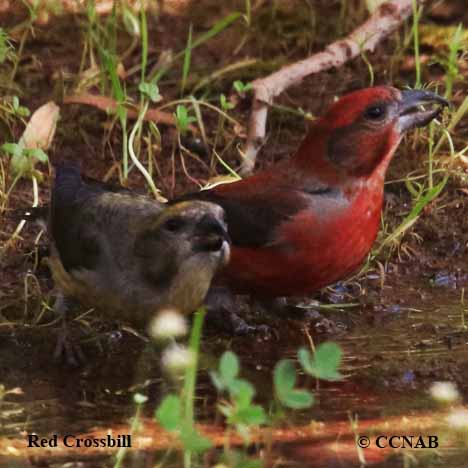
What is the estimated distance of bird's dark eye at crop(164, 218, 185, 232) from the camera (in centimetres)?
486

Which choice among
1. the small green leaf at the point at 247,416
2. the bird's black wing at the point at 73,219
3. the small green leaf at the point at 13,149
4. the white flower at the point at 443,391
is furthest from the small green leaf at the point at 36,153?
the small green leaf at the point at 247,416

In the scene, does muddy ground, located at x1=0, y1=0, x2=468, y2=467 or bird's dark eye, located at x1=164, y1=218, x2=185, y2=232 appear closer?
muddy ground, located at x1=0, y1=0, x2=468, y2=467

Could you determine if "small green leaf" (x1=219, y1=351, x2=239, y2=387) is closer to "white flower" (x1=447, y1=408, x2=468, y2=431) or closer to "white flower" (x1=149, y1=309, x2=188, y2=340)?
"white flower" (x1=149, y1=309, x2=188, y2=340)

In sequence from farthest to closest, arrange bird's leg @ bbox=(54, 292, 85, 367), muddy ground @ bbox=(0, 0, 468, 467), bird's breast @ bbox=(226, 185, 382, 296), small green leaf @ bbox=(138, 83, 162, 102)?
small green leaf @ bbox=(138, 83, 162, 102) < bird's breast @ bbox=(226, 185, 382, 296) < bird's leg @ bbox=(54, 292, 85, 367) < muddy ground @ bbox=(0, 0, 468, 467)

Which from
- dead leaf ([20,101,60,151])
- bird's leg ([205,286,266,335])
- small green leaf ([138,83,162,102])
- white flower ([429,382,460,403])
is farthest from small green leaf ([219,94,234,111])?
white flower ([429,382,460,403])

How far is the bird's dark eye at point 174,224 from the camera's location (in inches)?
191

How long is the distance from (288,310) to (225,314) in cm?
32

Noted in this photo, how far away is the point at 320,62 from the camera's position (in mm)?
6949

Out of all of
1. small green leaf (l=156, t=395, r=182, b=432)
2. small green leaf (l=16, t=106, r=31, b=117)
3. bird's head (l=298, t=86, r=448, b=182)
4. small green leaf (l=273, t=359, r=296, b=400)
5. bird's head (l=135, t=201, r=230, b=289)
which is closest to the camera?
small green leaf (l=156, t=395, r=182, b=432)

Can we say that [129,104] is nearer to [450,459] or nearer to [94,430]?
[94,430]

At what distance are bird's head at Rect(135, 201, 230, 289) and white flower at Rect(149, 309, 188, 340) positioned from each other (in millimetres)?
112

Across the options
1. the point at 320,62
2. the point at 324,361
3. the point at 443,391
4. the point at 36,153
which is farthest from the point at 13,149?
the point at 324,361

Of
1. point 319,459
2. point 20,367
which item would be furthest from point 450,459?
point 20,367

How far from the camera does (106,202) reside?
5.44m
